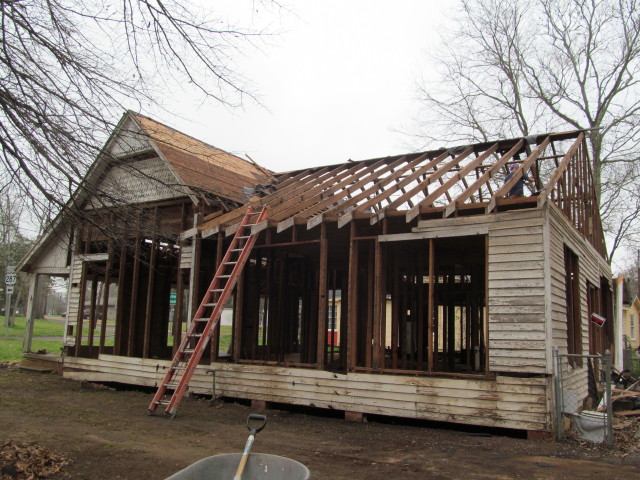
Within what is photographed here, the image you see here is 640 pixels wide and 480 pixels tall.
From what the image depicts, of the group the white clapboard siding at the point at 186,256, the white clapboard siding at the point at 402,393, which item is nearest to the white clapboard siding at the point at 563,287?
the white clapboard siding at the point at 402,393

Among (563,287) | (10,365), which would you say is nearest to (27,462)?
(563,287)

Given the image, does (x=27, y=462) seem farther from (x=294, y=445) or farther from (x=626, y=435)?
(x=626, y=435)

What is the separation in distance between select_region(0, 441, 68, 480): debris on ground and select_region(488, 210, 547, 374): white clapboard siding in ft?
20.3

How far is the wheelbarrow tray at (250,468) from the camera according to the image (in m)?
3.52

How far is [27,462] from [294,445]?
3352 mm

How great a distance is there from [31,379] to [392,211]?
10.7m

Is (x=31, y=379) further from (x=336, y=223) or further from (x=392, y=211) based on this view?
(x=392, y=211)

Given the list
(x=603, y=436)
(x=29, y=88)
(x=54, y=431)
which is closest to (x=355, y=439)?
(x=603, y=436)

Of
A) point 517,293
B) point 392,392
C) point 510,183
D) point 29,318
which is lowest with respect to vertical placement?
point 392,392

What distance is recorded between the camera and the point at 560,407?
26.5 ft

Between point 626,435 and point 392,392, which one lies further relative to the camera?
point 392,392

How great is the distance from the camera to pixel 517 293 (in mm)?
8305

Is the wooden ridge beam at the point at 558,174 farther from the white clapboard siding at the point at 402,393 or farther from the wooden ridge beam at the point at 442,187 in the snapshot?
the white clapboard siding at the point at 402,393

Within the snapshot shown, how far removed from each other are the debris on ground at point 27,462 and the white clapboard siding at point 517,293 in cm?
620
